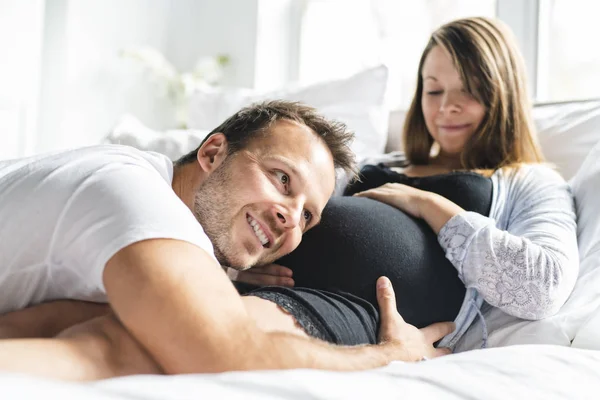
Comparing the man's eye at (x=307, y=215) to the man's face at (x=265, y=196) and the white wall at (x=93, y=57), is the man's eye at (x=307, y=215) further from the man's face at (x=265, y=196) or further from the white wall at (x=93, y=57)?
the white wall at (x=93, y=57)

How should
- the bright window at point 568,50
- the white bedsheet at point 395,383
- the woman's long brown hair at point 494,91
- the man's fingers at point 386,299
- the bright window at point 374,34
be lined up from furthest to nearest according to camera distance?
the bright window at point 374,34 < the bright window at point 568,50 < the woman's long brown hair at point 494,91 < the man's fingers at point 386,299 < the white bedsheet at point 395,383

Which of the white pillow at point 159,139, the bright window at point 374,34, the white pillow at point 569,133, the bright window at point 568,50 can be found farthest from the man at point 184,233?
the bright window at point 374,34

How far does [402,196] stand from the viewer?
4.38 ft

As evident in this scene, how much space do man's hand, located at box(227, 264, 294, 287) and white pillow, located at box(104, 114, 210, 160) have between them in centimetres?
64

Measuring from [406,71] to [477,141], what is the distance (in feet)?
4.54

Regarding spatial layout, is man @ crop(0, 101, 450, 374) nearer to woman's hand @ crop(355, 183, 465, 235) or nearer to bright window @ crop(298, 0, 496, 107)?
woman's hand @ crop(355, 183, 465, 235)

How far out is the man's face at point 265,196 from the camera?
106cm

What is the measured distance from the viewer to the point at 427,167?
1.69 m

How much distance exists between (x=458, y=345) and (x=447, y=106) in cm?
58

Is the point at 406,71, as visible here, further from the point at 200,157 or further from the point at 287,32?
the point at 200,157

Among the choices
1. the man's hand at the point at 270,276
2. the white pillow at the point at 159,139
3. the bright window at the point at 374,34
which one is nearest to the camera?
the man's hand at the point at 270,276

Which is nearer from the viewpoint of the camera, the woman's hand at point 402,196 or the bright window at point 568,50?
the woman's hand at point 402,196

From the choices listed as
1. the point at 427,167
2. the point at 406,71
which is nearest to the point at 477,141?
the point at 427,167

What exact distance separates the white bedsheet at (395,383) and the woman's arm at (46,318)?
1.22 ft
